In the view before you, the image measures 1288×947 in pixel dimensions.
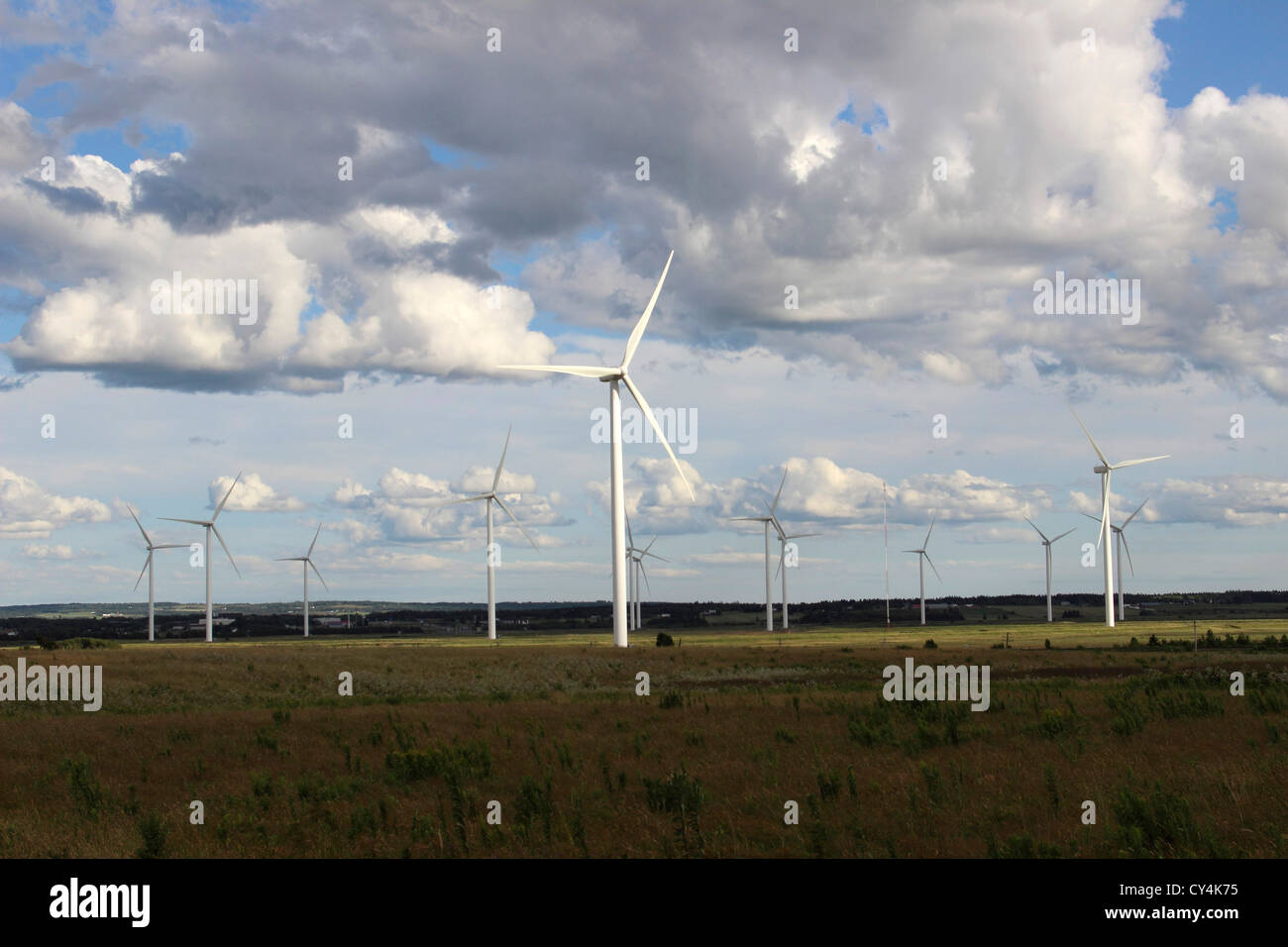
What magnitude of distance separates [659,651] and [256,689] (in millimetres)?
36170

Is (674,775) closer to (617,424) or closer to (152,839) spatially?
(152,839)

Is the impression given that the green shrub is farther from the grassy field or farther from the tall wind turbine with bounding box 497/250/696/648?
the tall wind turbine with bounding box 497/250/696/648

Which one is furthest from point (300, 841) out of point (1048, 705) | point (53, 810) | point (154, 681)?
point (154, 681)

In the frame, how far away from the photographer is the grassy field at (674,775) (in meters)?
15.0

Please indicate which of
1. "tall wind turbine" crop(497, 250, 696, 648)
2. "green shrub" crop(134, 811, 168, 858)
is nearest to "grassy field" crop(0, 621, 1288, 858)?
"green shrub" crop(134, 811, 168, 858)

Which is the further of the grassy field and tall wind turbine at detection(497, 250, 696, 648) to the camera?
tall wind turbine at detection(497, 250, 696, 648)

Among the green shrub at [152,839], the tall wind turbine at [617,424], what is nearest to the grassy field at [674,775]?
the green shrub at [152,839]

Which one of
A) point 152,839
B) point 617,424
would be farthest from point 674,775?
point 617,424

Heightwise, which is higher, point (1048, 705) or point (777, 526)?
point (777, 526)

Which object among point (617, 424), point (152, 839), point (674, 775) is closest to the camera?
point (152, 839)

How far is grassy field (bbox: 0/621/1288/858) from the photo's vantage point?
15023mm

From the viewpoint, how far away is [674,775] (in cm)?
1792
